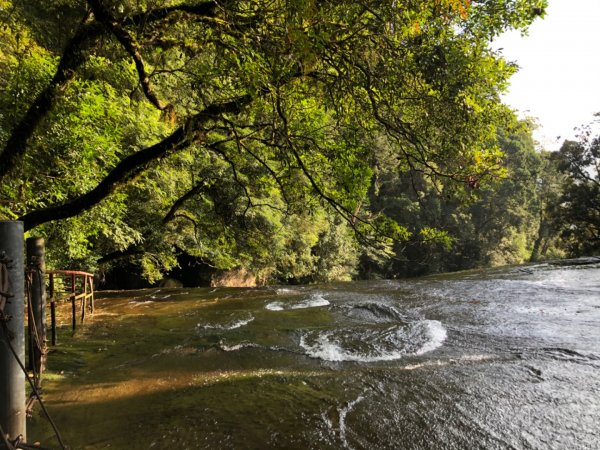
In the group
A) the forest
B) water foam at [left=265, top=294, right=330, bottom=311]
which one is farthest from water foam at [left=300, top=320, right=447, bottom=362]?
water foam at [left=265, top=294, right=330, bottom=311]

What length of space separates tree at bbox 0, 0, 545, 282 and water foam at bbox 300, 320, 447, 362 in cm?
231

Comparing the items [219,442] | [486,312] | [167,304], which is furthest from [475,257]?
[219,442]

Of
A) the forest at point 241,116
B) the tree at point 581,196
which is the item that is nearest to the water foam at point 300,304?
the forest at point 241,116

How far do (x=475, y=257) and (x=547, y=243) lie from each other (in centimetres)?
1123

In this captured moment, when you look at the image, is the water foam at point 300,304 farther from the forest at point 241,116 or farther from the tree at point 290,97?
the tree at point 290,97

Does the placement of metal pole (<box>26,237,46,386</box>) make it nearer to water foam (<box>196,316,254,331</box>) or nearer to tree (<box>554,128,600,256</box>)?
water foam (<box>196,316,254,331</box>)

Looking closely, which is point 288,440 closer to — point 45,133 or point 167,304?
point 45,133

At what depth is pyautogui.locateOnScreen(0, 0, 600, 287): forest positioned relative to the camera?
10.8ft

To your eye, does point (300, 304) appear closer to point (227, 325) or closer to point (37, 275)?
point (227, 325)

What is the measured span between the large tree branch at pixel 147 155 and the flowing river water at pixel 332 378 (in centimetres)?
208

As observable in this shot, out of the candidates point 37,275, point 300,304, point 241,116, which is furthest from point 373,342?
point 37,275

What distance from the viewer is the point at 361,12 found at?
3.09m

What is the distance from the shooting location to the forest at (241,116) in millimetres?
3287

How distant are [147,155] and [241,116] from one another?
6.25 feet
